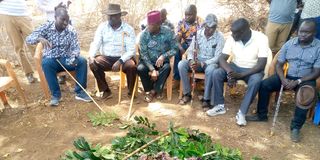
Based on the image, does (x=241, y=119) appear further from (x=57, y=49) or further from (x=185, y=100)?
(x=57, y=49)

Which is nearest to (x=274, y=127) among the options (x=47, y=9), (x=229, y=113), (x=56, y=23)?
(x=229, y=113)

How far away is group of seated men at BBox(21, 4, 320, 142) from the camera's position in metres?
4.52

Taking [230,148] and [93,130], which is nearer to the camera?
[230,148]

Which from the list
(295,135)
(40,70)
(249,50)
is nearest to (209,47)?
(249,50)

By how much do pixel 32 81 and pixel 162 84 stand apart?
2415mm

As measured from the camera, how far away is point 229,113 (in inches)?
193

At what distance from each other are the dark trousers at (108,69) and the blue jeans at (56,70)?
18 centimetres

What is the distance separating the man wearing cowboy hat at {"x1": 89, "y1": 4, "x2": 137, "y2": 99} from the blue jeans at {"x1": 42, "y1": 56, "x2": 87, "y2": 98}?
0.16 meters

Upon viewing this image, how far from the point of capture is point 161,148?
3.58m

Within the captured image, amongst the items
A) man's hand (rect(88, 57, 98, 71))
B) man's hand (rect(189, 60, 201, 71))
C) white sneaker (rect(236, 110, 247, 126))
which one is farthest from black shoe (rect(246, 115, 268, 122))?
man's hand (rect(88, 57, 98, 71))

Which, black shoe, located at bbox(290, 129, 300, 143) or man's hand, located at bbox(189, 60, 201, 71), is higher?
man's hand, located at bbox(189, 60, 201, 71)

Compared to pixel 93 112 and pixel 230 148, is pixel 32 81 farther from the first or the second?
pixel 230 148

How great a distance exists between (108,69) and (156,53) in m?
0.81

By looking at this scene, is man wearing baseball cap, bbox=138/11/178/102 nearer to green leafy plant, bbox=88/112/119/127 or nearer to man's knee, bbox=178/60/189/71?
man's knee, bbox=178/60/189/71
